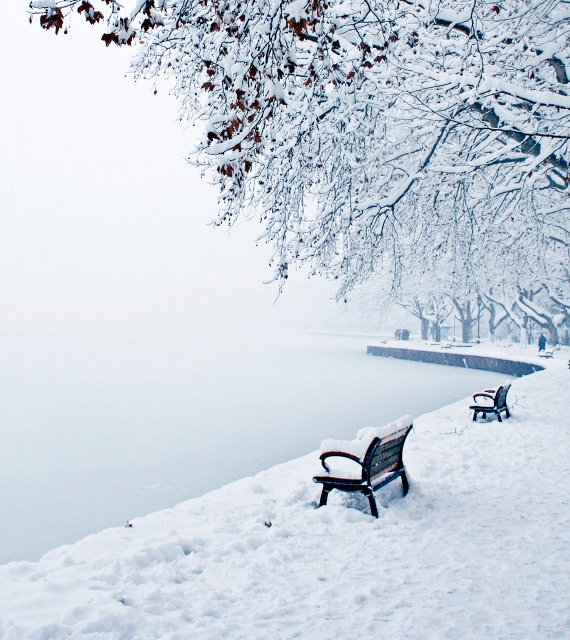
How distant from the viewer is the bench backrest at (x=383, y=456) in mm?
5742

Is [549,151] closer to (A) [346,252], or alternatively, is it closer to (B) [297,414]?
(A) [346,252]

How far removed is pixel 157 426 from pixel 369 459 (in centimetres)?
1157

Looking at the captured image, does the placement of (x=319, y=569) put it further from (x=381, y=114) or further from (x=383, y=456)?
(x=381, y=114)

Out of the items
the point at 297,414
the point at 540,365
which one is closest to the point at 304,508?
the point at 297,414

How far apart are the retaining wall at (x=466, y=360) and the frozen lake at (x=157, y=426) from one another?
170cm

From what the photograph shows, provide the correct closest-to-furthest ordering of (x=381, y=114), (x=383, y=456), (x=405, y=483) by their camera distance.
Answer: (x=383, y=456)
(x=405, y=483)
(x=381, y=114)

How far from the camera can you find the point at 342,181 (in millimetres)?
8234

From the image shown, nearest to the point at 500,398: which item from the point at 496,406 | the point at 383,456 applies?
the point at 496,406

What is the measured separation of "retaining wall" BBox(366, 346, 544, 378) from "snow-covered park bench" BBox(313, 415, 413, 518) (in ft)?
73.2

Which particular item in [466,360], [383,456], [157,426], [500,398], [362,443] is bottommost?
[157,426]

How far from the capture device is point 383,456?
6109 millimetres

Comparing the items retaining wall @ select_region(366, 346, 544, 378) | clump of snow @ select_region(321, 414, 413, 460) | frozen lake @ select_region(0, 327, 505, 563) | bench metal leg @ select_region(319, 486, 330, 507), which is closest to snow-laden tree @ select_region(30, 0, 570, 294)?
clump of snow @ select_region(321, 414, 413, 460)

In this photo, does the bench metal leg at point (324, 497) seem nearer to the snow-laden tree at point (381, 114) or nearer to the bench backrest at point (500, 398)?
the snow-laden tree at point (381, 114)

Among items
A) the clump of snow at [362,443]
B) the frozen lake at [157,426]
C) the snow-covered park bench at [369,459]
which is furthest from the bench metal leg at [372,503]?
the frozen lake at [157,426]
